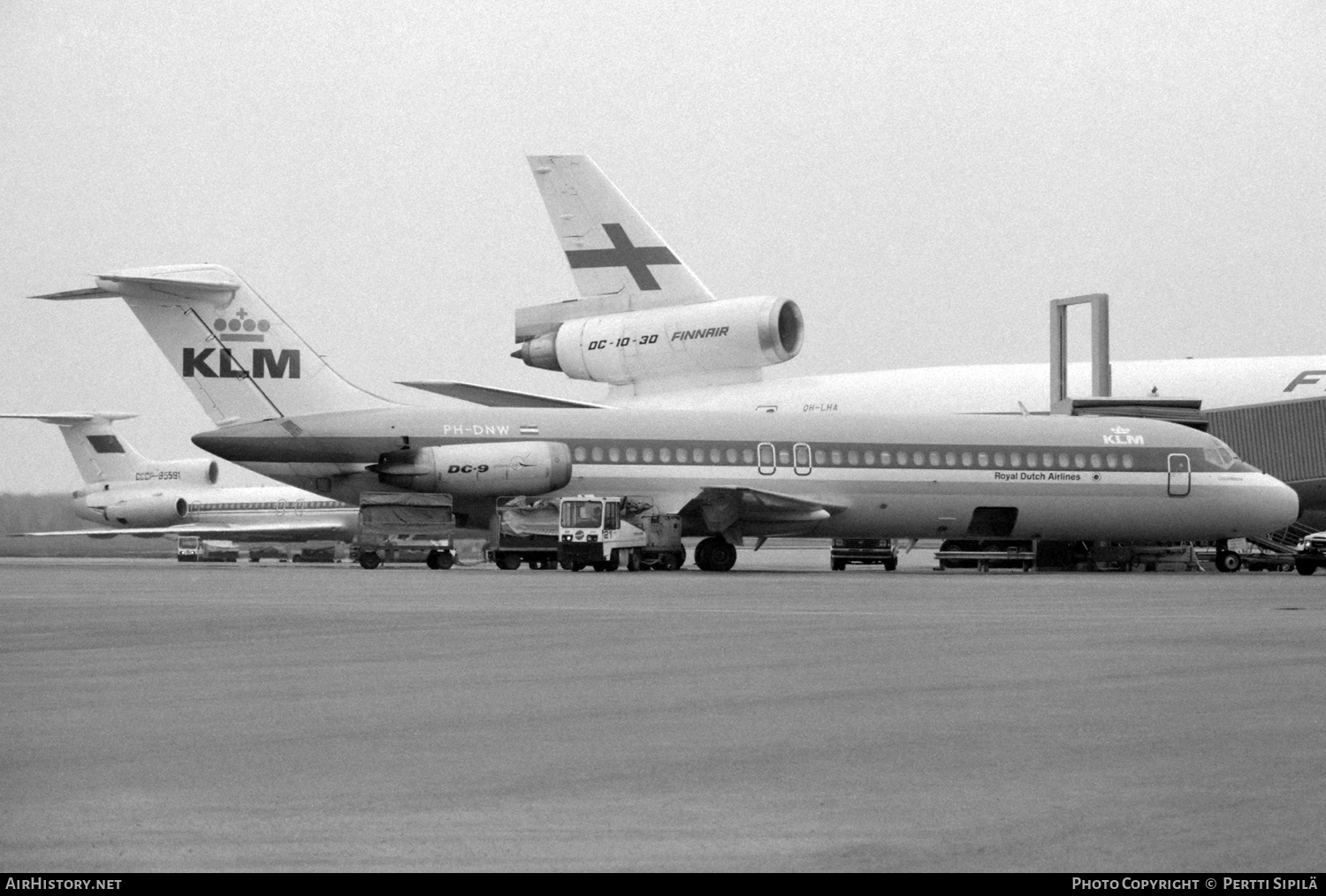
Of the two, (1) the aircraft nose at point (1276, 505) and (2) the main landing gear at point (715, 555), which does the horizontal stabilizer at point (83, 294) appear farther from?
(1) the aircraft nose at point (1276, 505)

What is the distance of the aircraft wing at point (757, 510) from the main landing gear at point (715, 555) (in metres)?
0.38

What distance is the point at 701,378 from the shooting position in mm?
48719

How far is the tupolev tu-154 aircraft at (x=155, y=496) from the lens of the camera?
70188 mm

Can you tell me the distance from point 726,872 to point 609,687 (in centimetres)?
560

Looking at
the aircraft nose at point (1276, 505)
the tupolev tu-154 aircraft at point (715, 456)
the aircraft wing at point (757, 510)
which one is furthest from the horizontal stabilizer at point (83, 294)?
the aircraft nose at point (1276, 505)

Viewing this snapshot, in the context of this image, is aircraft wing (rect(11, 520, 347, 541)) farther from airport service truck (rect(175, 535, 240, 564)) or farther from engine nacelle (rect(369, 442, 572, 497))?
engine nacelle (rect(369, 442, 572, 497))

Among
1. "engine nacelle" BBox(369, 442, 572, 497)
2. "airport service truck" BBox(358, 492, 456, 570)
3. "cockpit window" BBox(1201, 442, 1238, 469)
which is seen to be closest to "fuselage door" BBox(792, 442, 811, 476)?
"engine nacelle" BBox(369, 442, 572, 497)

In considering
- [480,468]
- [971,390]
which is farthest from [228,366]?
[971,390]

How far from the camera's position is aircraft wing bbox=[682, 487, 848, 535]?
38469 millimetres

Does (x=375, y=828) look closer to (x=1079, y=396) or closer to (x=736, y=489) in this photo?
(x=736, y=489)

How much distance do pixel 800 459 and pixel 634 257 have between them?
12.4 m

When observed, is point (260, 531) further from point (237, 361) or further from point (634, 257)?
point (237, 361)

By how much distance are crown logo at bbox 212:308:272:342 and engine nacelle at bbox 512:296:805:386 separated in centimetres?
1293
